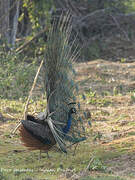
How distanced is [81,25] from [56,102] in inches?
412

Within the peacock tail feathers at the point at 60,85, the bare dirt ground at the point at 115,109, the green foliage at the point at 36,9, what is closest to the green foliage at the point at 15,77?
the bare dirt ground at the point at 115,109

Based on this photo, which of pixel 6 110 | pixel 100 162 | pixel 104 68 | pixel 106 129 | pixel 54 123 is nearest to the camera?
pixel 100 162

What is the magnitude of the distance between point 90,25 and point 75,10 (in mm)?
955

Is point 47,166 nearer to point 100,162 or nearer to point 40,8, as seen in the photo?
point 100,162

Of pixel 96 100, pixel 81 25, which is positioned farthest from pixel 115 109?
pixel 81 25

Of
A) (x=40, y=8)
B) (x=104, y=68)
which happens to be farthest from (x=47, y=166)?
(x=40, y=8)

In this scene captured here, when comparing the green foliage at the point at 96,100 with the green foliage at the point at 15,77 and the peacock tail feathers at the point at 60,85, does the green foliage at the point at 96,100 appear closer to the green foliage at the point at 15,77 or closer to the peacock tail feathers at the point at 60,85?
the green foliage at the point at 15,77

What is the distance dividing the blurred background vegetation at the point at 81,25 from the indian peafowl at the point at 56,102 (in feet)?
22.2

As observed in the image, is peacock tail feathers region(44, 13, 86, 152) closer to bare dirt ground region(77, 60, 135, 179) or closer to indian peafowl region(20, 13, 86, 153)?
indian peafowl region(20, 13, 86, 153)

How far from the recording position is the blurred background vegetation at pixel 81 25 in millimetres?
13336

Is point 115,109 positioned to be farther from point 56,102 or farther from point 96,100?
point 56,102

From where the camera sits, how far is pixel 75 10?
1593cm

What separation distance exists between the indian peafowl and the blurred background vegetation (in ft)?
22.2

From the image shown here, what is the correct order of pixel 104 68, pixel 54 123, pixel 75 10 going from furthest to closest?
pixel 75 10 < pixel 104 68 < pixel 54 123
